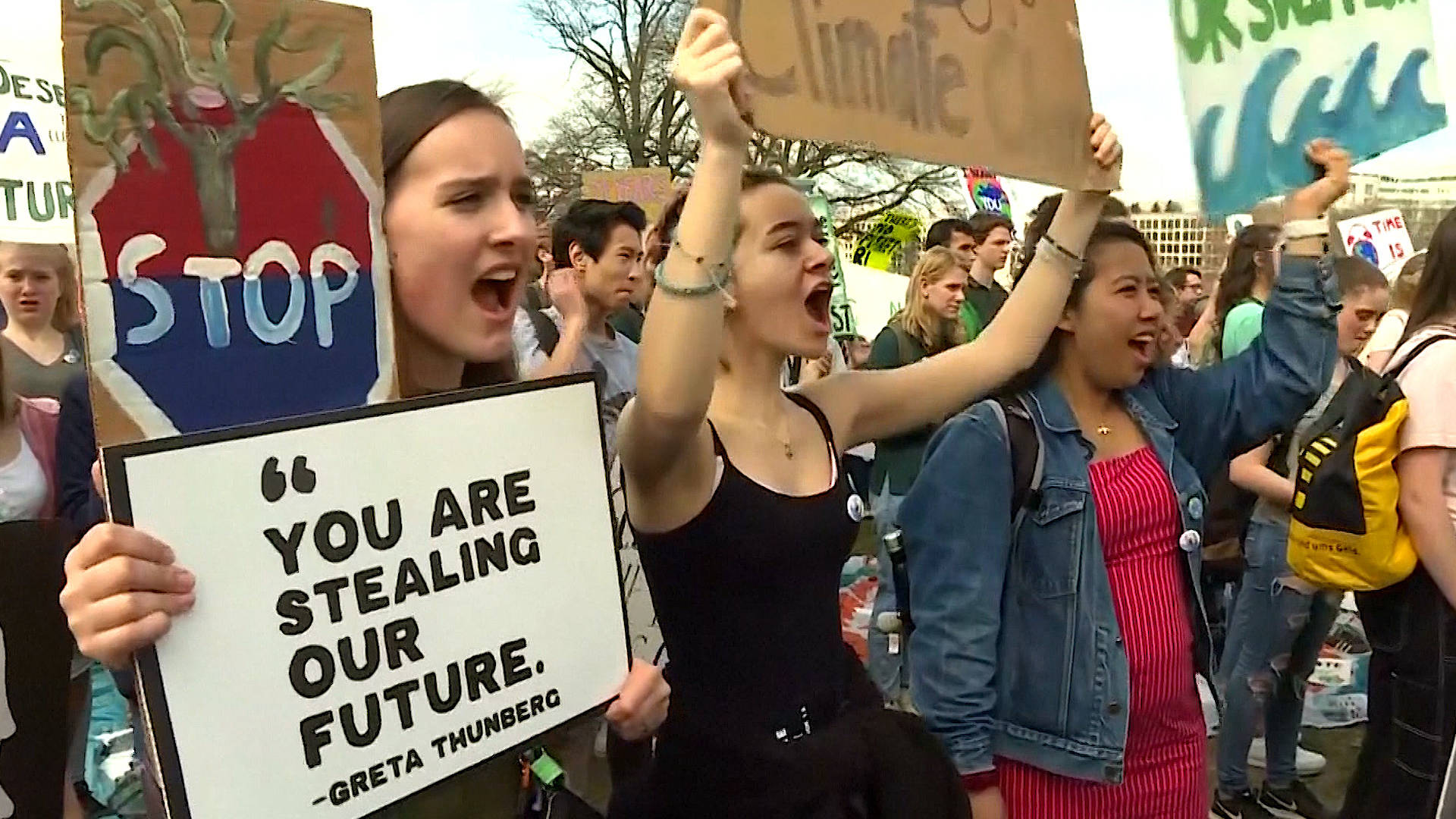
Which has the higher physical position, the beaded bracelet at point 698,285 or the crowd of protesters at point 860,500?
the beaded bracelet at point 698,285

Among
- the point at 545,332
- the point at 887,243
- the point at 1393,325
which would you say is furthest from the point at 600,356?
the point at 887,243

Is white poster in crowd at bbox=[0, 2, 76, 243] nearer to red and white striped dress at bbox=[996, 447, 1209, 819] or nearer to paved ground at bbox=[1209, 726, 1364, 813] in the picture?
red and white striped dress at bbox=[996, 447, 1209, 819]

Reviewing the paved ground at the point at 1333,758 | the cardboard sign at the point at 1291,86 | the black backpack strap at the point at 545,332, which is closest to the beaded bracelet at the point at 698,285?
the cardboard sign at the point at 1291,86

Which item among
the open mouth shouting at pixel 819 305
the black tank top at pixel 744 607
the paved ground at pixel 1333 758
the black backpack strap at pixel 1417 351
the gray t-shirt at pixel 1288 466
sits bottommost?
the paved ground at pixel 1333 758

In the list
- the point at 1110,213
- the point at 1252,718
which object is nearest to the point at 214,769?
the point at 1110,213

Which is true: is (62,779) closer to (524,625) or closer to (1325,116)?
(524,625)

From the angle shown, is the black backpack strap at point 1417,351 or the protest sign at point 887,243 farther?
the protest sign at point 887,243

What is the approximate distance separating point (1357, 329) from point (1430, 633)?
2.28m

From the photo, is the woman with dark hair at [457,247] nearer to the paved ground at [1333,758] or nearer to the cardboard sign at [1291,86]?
the cardboard sign at [1291,86]

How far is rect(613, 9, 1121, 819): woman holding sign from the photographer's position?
60.2 inches

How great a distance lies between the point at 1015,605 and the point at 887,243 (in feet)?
25.1

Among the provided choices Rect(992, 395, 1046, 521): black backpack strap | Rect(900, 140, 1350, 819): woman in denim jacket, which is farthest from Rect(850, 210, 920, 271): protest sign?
Rect(992, 395, 1046, 521): black backpack strap

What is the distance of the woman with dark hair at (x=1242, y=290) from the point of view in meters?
4.70

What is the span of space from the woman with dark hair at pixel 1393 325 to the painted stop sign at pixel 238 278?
12.8 ft
